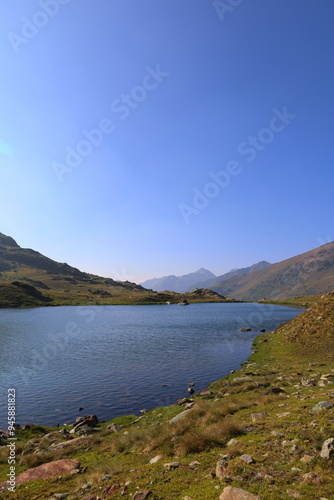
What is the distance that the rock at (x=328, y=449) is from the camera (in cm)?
931

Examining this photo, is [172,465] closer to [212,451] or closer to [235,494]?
[212,451]

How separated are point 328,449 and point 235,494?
394 cm

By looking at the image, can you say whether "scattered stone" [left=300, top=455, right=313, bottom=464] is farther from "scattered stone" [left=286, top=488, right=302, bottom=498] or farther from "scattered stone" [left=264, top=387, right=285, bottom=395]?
"scattered stone" [left=264, top=387, right=285, bottom=395]

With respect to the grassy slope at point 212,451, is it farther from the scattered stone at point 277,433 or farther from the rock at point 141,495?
the rock at point 141,495

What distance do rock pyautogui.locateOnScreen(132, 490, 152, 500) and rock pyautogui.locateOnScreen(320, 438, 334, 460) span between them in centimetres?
626

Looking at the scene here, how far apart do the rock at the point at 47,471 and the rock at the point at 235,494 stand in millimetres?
8804

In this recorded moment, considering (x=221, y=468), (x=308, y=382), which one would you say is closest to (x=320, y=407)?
(x=221, y=468)

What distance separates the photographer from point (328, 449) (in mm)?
9531

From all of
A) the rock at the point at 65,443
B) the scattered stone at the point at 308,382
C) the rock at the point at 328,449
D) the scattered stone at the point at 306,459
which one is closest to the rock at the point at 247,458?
the scattered stone at the point at 306,459

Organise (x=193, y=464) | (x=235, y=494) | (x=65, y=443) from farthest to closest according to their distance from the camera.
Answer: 1. (x=65, y=443)
2. (x=193, y=464)
3. (x=235, y=494)

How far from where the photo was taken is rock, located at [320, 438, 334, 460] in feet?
30.6

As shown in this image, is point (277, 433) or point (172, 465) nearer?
point (172, 465)

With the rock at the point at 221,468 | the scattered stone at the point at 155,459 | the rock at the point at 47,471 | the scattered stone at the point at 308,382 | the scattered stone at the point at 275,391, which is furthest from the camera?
the scattered stone at the point at 308,382

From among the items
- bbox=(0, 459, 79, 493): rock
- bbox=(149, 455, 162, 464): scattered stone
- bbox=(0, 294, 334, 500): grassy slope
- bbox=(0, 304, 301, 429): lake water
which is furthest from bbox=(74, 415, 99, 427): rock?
bbox=(149, 455, 162, 464): scattered stone
